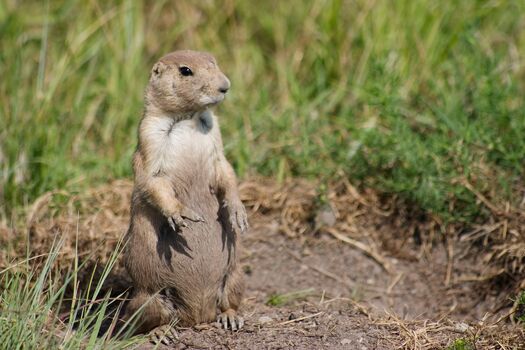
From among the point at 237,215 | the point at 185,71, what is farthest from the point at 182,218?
the point at 185,71

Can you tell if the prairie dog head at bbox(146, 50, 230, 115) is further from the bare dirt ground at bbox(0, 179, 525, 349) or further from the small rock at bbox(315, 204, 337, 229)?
the small rock at bbox(315, 204, 337, 229)

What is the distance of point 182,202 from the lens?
13.2 ft

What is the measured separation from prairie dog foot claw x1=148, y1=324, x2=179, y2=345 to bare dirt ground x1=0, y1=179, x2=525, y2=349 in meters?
0.08

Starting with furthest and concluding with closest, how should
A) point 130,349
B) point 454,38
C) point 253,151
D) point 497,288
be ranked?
point 454,38 < point 253,151 < point 497,288 < point 130,349

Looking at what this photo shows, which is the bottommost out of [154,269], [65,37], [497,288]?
[497,288]

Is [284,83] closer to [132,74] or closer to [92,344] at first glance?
[132,74]

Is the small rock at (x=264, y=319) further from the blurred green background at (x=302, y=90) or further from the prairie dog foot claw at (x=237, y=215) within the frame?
the blurred green background at (x=302, y=90)

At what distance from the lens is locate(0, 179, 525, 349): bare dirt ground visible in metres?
4.32

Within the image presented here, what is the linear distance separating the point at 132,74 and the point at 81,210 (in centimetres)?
158

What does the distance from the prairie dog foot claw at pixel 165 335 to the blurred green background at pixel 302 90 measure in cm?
183

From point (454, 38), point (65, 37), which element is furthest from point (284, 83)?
point (65, 37)

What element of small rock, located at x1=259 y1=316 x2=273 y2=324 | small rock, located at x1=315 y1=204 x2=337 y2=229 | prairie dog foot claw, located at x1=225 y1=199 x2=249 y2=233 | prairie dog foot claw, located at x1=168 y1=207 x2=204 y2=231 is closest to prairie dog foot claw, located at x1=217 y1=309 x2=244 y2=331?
small rock, located at x1=259 y1=316 x2=273 y2=324

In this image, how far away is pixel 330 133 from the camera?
6.04m

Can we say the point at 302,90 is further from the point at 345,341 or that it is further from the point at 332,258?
the point at 345,341
